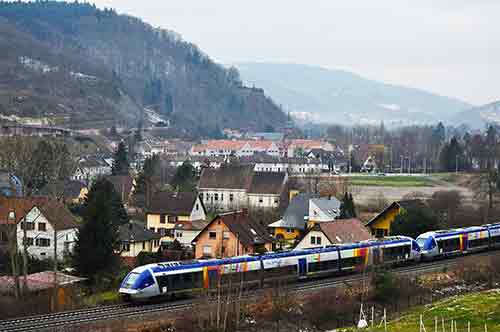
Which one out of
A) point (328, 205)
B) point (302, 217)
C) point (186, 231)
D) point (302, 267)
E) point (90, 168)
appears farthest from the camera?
point (90, 168)

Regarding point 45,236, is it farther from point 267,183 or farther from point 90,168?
point 90,168

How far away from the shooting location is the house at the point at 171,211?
60.2 metres

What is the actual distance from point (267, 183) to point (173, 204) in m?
20.1

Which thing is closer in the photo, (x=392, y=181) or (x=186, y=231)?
(x=186, y=231)

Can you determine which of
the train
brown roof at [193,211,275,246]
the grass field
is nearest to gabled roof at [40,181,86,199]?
brown roof at [193,211,275,246]

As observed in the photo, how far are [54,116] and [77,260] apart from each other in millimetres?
129034

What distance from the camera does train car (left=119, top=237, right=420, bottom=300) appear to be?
31391mm

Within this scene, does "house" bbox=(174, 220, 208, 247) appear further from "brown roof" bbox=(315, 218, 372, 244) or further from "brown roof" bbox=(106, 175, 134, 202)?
"brown roof" bbox=(106, 175, 134, 202)

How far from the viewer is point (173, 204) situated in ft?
201

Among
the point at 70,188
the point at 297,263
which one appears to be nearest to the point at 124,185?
the point at 70,188

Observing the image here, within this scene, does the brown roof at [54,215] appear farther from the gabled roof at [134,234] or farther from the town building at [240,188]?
the town building at [240,188]

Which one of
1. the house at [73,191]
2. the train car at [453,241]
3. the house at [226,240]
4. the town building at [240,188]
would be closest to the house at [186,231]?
the house at [226,240]

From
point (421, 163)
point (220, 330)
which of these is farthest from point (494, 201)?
point (421, 163)

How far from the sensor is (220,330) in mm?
27656
